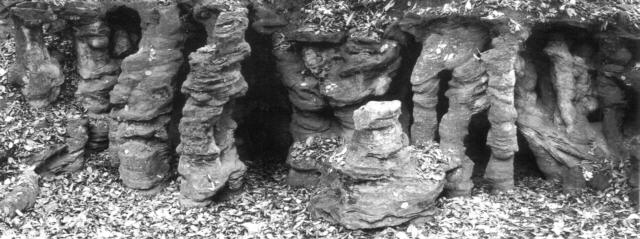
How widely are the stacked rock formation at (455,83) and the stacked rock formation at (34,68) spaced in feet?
21.5

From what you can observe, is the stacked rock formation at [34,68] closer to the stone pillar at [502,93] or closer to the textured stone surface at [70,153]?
the textured stone surface at [70,153]

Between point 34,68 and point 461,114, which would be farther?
point 34,68

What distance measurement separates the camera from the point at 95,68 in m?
10.8

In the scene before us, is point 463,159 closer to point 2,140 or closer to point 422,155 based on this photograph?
point 422,155

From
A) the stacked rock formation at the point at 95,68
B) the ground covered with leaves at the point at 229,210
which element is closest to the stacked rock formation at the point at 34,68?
the ground covered with leaves at the point at 229,210

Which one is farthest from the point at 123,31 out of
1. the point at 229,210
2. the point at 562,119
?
the point at 562,119

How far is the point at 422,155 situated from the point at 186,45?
4672 millimetres

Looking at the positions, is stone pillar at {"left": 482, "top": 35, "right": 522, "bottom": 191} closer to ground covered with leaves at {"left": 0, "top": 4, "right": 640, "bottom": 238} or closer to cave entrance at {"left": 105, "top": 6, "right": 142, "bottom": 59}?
ground covered with leaves at {"left": 0, "top": 4, "right": 640, "bottom": 238}

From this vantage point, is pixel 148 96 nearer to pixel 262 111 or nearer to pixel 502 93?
pixel 262 111

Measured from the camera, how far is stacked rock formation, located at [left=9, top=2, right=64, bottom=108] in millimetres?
10641

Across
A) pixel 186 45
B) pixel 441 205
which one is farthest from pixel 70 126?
pixel 441 205

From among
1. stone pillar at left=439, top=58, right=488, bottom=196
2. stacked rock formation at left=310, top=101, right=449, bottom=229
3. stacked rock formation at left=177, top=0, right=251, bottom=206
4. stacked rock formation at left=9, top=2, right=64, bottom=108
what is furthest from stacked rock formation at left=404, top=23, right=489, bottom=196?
stacked rock formation at left=9, top=2, right=64, bottom=108

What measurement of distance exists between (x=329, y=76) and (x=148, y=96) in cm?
303

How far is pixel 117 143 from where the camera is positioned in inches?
410
